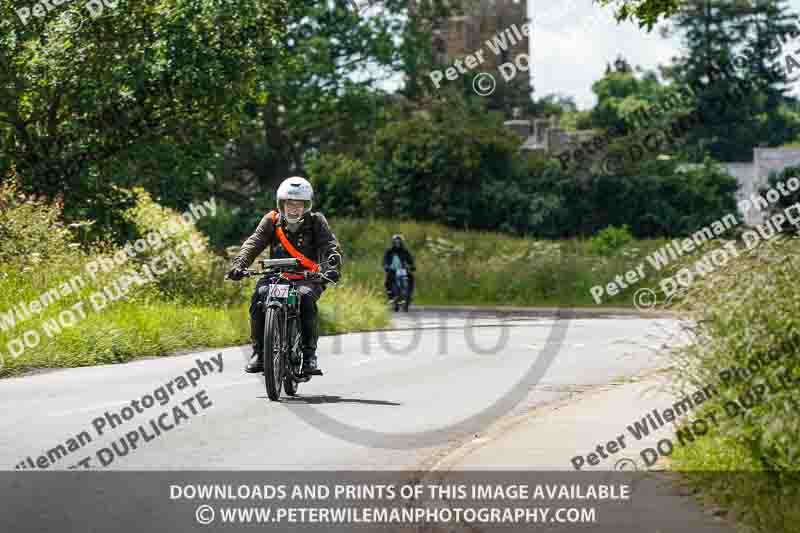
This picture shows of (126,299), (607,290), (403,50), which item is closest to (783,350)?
(126,299)

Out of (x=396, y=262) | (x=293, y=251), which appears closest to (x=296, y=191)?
(x=293, y=251)

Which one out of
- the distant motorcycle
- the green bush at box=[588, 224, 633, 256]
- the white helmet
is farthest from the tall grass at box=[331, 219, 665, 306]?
the white helmet

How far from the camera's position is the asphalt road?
431 inches

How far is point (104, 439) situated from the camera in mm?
11492

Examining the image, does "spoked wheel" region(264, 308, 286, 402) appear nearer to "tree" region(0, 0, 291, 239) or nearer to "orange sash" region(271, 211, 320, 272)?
"orange sash" region(271, 211, 320, 272)

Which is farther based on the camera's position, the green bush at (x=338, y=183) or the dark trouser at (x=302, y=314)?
the green bush at (x=338, y=183)

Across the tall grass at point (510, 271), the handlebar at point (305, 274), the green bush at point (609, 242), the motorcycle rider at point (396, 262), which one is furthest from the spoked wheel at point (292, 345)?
the green bush at point (609, 242)

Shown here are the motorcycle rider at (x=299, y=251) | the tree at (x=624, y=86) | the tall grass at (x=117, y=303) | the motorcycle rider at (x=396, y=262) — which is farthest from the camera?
the tree at (x=624, y=86)

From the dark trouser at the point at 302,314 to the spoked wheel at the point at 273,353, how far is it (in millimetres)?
267

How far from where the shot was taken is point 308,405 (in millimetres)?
14164

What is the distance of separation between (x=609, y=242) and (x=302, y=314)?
37.2m

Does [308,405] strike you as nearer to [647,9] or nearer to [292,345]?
[292,345]

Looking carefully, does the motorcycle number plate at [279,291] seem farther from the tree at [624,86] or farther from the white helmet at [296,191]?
the tree at [624,86]

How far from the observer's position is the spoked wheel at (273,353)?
44.5ft
